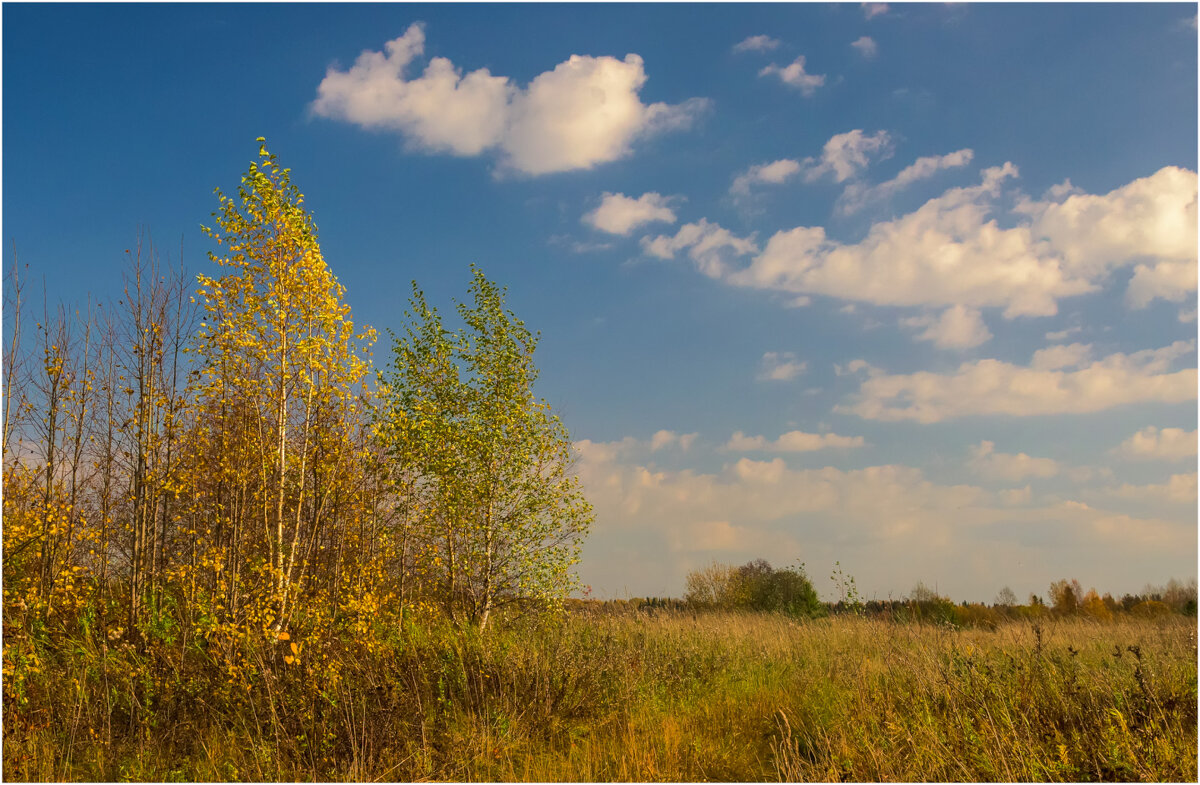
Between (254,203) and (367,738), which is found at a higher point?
(254,203)

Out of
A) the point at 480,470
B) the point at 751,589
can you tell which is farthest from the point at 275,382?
the point at 751,589

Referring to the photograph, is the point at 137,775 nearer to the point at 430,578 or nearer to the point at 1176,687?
the point at 430,578

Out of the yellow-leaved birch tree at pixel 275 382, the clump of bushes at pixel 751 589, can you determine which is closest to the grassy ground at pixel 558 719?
the yellow-leaved birch tree at pixel 275 382

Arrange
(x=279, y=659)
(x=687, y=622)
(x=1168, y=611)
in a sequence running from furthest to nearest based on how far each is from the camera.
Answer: (x=1168, y=611)
(x=687, y=622)
(x=279, y=659)

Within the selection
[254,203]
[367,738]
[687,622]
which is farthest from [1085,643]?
[254,203]

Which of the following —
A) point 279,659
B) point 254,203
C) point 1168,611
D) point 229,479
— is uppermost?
point 254,203

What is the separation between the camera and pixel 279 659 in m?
8.38

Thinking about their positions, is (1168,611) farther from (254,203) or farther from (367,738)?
(254,203)

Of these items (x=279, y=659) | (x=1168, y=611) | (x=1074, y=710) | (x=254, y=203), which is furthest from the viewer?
(x=1168, y=611)

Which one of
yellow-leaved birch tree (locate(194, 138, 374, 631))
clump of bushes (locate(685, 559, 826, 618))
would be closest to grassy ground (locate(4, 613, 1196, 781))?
yellow-leaved birch tree (locate(194, 138, 374, 631))

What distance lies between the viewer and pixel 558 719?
8570 mm

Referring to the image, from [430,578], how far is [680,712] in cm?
609

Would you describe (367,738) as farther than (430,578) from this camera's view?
No

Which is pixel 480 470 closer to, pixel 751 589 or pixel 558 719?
pixel 558 719
